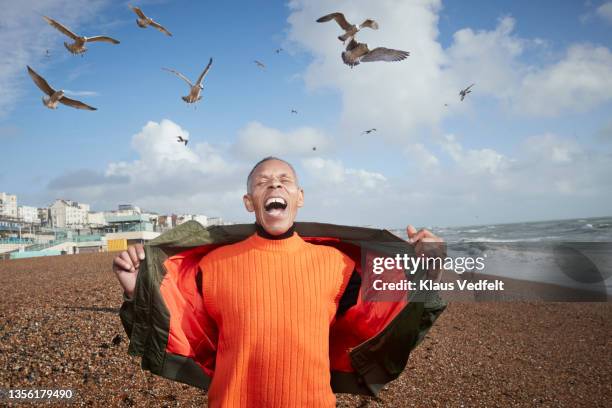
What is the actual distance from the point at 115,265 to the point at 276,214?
123 centimetres

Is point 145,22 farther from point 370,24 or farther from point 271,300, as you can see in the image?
point 271,300

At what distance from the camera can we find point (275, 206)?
9.27 ft

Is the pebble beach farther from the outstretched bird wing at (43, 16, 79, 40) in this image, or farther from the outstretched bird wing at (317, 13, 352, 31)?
the outstretched bird wing at (317, 13, 352, 31)

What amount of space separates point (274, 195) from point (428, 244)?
116 centimetres

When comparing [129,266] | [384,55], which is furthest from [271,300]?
[384,55]

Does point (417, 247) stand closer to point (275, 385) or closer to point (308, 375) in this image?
point (308, 375)

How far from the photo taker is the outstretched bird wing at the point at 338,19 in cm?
954

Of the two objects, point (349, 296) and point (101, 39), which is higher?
point (101, 39)

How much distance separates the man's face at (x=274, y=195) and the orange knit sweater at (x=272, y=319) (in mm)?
152

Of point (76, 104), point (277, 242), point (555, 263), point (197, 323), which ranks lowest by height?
point (555, 263)

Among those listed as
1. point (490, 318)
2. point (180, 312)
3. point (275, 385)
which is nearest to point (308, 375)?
point (275, 385)

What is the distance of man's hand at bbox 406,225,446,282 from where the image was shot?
2.61m

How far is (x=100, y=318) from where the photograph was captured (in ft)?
28.2

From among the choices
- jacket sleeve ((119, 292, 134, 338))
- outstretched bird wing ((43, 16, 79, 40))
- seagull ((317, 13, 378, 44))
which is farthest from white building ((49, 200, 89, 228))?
jacket sleeve ((119, 292, 134, 338))
